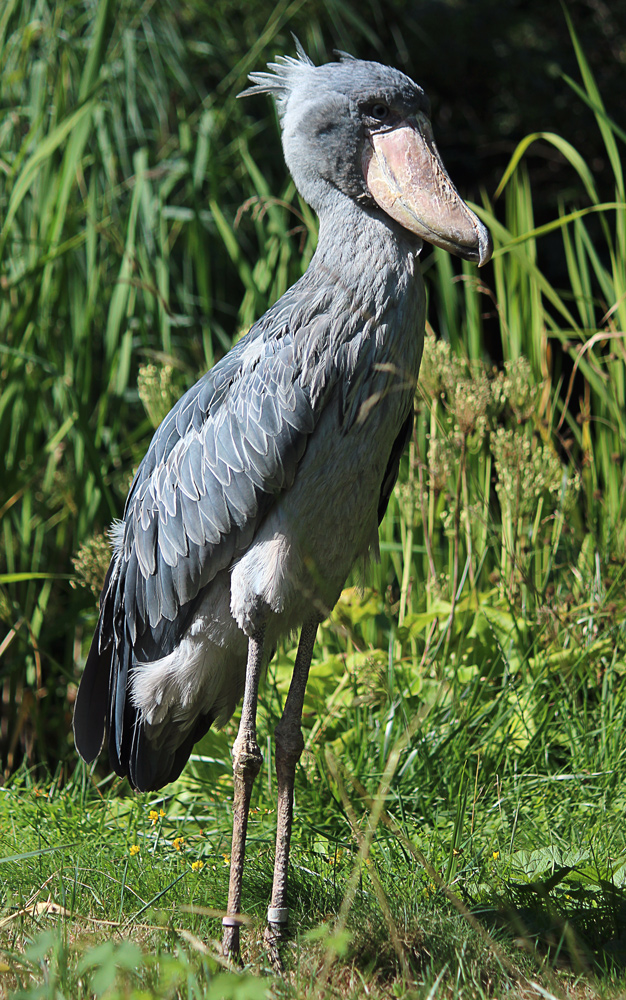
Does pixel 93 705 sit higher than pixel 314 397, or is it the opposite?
pixel 314 397

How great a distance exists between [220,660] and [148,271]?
2.03 meters

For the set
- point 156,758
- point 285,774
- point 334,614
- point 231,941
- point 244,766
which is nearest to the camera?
point 231,941

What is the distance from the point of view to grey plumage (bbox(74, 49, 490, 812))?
1899 mm

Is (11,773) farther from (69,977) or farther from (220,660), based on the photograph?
(69,977)

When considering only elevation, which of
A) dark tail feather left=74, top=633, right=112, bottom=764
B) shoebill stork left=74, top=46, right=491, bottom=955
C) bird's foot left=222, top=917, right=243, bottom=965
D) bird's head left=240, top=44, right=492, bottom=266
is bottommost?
bird's foot left=222, top=917, right=243, bottom=965

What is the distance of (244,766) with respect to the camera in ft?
6.66

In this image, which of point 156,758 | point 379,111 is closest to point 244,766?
point 156,758

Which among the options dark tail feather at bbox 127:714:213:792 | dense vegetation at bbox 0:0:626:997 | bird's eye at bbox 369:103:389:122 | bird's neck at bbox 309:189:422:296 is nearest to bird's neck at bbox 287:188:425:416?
bird's neck at bbox 309:189:422:296

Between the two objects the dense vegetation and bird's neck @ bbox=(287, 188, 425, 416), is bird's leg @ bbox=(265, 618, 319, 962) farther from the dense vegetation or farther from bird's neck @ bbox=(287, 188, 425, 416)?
bird's neck @ bbox=(287, 188, 425, 416)

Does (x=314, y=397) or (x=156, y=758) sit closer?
(x=314, y=397)

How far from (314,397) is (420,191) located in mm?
493

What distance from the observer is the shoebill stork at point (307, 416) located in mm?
1899

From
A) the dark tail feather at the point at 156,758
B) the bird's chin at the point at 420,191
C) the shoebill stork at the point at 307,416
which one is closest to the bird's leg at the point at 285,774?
the shoebill stork at the point at 307,416

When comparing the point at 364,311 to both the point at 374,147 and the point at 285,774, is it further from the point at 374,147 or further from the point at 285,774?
the point at 285,774
